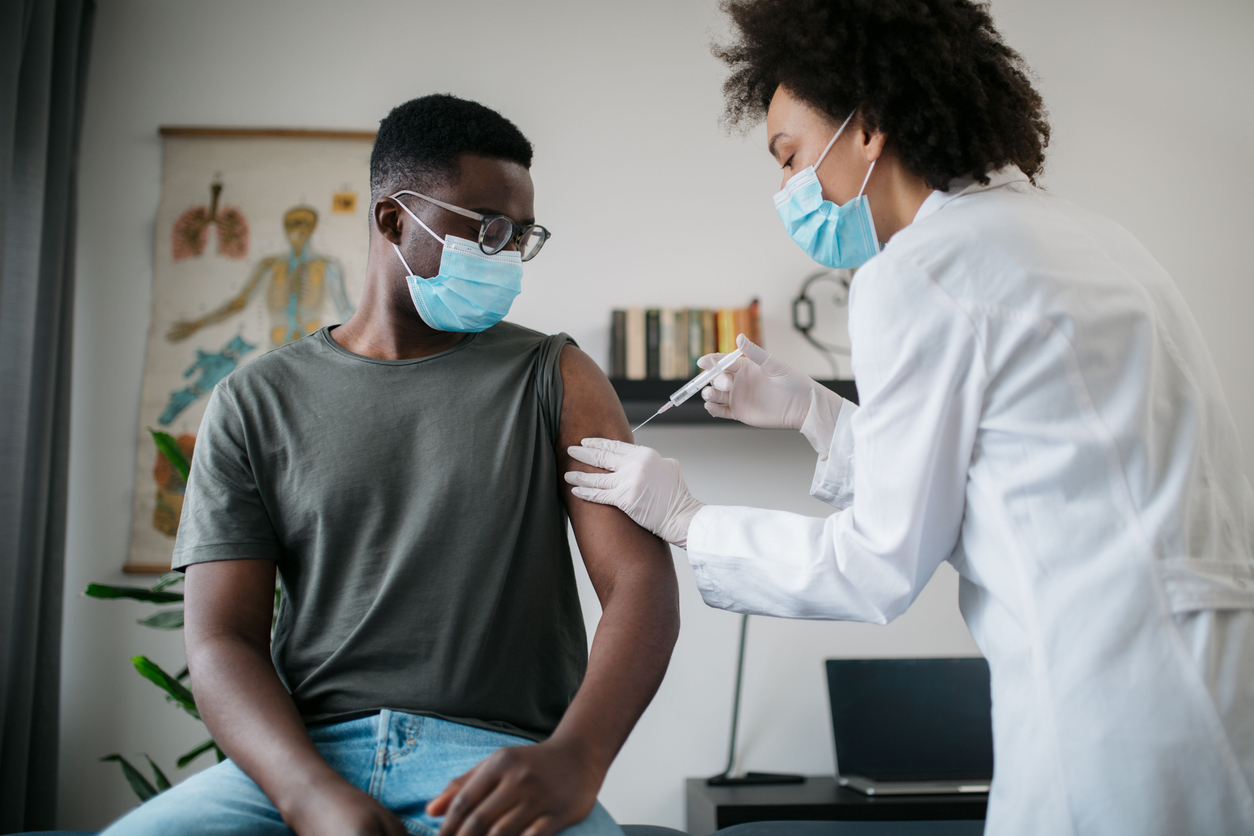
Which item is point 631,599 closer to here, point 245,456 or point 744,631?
point 245,456

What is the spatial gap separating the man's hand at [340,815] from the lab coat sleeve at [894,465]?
51 centimetres

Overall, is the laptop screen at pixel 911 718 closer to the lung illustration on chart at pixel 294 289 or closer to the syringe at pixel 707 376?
the syringe at pixel 707 376

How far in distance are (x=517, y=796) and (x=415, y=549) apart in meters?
0.39

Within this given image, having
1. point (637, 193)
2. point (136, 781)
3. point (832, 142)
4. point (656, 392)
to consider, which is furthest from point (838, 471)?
point (136, 781)

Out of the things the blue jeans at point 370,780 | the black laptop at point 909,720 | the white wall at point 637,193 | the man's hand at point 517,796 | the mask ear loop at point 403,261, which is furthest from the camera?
the white wall at point 637,193

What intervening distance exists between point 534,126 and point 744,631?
1.74 m

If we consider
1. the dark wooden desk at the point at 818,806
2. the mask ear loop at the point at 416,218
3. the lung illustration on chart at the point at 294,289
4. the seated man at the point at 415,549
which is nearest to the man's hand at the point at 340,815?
the seated man at the point at 415,549

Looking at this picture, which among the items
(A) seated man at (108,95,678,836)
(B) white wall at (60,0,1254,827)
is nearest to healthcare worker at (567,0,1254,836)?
(A) seated man at (108,95,678,836)

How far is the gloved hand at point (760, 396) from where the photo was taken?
5.04 feet

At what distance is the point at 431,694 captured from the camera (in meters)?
1.08

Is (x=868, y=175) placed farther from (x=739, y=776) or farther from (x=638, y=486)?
(x=739, y=776)

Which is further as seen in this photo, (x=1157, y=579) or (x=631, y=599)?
(x=631, y=599)

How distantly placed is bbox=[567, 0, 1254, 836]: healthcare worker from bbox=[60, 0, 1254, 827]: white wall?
1.62m

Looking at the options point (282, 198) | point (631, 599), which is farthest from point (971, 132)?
point (282, 198)
